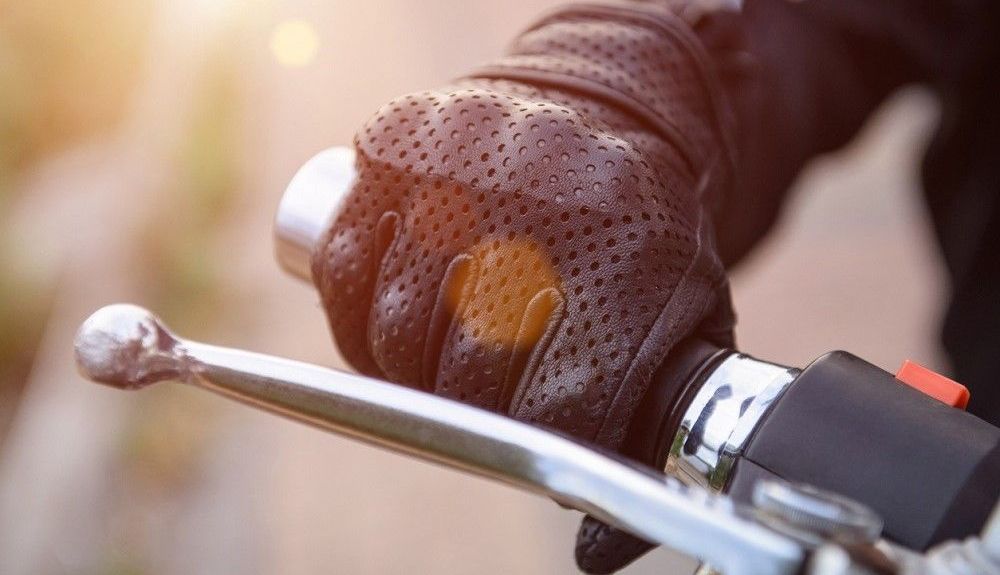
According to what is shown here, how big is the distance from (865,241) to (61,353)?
6.65 feet

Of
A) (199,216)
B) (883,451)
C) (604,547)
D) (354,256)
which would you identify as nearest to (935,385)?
(883,451)

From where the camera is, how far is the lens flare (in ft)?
8.37

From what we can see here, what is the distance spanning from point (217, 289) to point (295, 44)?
74cm

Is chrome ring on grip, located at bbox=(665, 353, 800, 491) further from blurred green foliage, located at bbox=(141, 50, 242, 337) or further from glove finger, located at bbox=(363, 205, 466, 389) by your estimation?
blurred green foliage, located at bbox=(141, 50, 242, 337)

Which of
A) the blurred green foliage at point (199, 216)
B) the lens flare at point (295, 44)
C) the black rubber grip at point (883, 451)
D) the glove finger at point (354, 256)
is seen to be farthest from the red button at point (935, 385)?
the lens flare at point (295, 44)

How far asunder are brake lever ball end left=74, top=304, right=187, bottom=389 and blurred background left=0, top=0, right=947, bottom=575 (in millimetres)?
1382

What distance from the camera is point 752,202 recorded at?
842 millimetres

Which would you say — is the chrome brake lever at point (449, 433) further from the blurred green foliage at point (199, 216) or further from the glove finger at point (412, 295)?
→ the blurred green foliage at point (199, 216)

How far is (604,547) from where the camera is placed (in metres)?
0.51

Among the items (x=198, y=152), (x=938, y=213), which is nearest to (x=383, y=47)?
(x=198, y=152)

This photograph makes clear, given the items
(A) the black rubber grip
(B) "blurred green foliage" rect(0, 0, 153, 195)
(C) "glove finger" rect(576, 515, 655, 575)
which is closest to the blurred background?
(B) "blurred green foliage" rect(0, 0, 153, 195)

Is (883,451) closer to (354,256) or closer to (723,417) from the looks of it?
(723,417)

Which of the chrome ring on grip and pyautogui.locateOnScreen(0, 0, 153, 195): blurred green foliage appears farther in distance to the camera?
pyautogui.locateOnScreen(0, 0, 153, 195): blurred green foliage

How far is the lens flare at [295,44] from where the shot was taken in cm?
255
